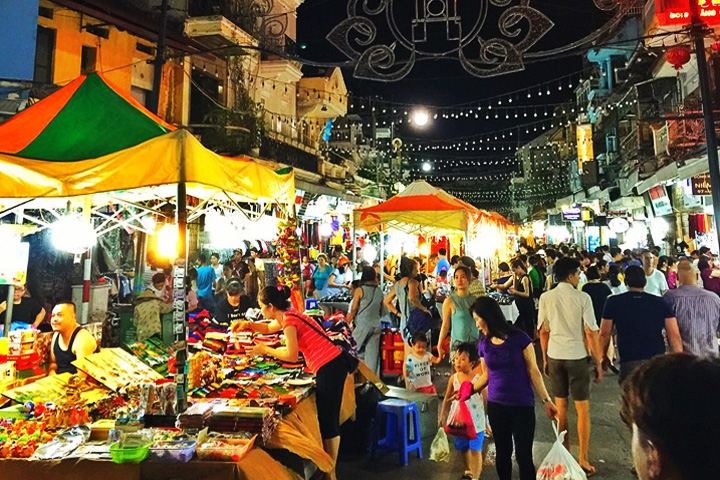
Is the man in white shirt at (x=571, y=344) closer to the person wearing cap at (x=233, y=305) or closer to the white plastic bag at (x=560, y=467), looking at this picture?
the white plastic bag at (x=560, y=467)

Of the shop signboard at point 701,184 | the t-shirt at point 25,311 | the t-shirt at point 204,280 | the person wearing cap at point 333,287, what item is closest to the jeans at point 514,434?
the t-shirt at point 25,311

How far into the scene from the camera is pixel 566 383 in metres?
5.19

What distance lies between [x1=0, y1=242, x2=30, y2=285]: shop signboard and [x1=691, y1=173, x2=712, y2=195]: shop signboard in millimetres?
16560

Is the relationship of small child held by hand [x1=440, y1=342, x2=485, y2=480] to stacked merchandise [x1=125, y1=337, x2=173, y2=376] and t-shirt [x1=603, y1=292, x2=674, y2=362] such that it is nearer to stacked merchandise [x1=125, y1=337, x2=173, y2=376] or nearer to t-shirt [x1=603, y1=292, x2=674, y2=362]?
t-shirt [x1=603, y1=292, x2=674, y2=362]

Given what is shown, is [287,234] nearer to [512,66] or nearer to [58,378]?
[58,378]

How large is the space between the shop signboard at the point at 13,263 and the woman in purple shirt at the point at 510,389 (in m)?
5.82

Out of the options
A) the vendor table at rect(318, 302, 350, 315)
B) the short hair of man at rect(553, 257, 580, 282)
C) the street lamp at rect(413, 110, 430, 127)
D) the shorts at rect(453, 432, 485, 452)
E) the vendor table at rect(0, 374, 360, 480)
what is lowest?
the shorts at rect(453, 432, 485, 452)

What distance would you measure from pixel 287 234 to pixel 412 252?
13.5 metres

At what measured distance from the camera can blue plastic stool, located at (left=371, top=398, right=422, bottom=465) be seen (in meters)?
5.45

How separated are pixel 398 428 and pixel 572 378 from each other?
2.09 meters

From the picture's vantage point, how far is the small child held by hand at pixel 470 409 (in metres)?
4.59

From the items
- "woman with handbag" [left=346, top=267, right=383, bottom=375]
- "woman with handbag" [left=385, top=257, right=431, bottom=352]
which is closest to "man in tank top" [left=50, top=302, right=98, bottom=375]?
"woman with handbag" [left=346, top=267, right=383, bottom=375]

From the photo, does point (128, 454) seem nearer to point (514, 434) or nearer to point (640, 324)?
point (514, 434)

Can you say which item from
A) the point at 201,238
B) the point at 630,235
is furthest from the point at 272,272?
the point at 630,235
